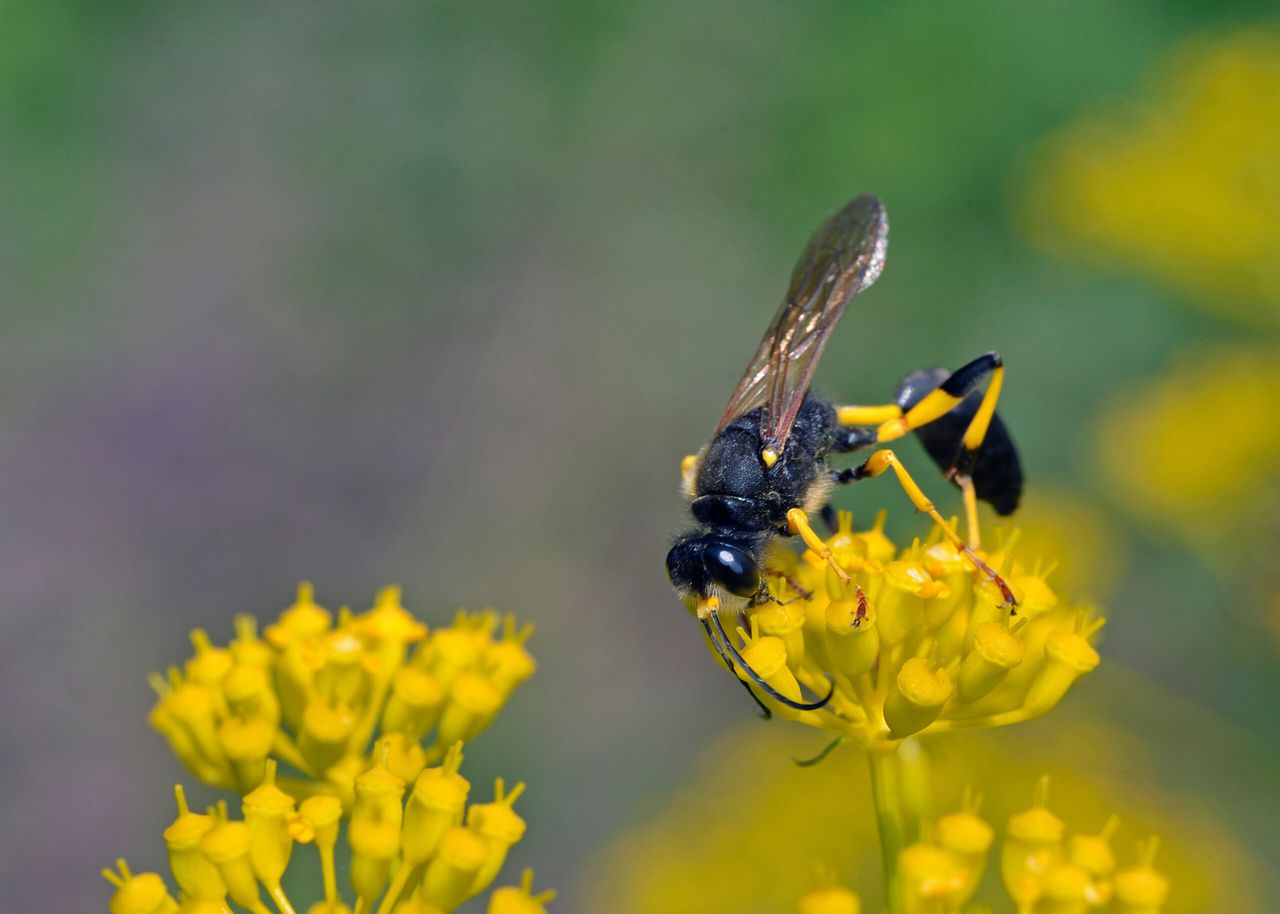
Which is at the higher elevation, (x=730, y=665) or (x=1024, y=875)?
(x=730, y=665)

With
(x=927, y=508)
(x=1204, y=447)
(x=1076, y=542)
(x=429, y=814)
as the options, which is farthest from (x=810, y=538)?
(x=1076, y=542)

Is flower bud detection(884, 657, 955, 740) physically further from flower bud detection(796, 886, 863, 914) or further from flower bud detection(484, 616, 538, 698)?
flower bud detection(484, 616, 538, 698)

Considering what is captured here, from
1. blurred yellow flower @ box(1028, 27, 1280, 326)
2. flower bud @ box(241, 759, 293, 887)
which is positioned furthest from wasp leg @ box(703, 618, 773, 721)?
blurred yellow flower @ box(1028, 27, 1280, 326)

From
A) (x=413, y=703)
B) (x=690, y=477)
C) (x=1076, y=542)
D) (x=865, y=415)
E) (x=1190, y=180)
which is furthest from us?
(x=1076, y=542)

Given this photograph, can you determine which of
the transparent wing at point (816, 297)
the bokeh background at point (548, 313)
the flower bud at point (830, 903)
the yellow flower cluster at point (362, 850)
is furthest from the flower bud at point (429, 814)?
the bokeh background at point (548, 313)

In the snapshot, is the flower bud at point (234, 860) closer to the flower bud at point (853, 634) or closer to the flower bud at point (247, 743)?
the flower bud at point (247, 743)

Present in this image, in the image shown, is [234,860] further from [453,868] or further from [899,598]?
[899,598]

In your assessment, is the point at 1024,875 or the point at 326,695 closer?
the point at 1024,875
